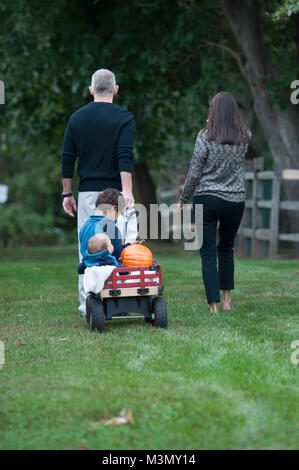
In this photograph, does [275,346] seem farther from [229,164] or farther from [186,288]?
[186,288]

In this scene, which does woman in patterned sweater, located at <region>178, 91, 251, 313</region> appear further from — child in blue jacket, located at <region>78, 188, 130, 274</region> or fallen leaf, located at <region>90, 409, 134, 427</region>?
fallen leaf, located at <region>90, 409, 134, 427</region>

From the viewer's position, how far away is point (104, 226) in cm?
582

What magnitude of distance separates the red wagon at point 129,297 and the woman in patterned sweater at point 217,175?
84 cm

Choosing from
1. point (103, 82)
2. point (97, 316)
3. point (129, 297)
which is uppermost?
point (103, 82)

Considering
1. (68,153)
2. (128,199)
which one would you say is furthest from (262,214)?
(128,199)

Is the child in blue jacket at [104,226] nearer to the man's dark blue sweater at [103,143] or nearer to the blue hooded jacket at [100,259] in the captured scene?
the blue hooded jacket at [100,259]

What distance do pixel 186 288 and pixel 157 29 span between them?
900 cm

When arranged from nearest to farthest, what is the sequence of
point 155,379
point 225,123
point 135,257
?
point 155,379
point 135,257
point 225,123

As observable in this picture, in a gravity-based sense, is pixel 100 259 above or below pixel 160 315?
above

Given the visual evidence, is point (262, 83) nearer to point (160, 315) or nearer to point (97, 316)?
point (160, 315)

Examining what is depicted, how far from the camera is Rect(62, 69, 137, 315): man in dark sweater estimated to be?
235 inches

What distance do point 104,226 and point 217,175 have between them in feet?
3.75

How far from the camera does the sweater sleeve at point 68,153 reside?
20.4ft

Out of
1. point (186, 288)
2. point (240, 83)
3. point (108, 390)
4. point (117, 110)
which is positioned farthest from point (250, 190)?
point (108, 390)
